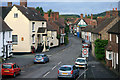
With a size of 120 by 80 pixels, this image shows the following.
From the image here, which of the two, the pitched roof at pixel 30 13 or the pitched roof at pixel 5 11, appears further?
the pitched roof at pixel 30 13

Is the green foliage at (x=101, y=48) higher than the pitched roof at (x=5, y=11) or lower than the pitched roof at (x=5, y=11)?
lower

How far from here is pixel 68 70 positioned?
25.2m

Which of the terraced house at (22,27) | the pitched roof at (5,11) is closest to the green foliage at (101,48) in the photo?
the terraced house at (22,27)

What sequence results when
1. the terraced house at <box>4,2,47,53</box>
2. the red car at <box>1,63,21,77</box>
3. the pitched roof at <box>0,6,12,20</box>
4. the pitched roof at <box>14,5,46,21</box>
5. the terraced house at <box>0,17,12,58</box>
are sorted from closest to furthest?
1. the red car at <box>1,63,21,77</box>
2. the terraced house at <box>0,17,12,58</box>
3. the terraced house at <box>4,2,47,53</box>
4. the pitched roof at <box>0,6,12,20</box>
5. the pitched roof at <box>14,5,46,21</box>

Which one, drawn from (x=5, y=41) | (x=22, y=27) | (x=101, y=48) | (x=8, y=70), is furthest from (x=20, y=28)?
(x=8, y=70)

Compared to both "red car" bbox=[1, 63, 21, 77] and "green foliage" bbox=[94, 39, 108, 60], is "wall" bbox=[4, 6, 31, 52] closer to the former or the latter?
"green foliage" bbox=[94, 39, 108, 60]

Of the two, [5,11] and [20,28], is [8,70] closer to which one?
[20,28]

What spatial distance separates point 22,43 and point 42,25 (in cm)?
792

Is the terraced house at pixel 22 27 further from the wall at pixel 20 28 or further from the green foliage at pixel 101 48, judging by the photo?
the green foliage at pixel 101 48

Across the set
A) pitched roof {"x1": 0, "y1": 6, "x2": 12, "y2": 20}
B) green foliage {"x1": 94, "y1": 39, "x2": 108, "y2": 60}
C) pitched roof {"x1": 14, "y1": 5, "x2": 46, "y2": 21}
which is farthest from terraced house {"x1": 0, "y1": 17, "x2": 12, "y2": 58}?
green foliage {"x1": 94, "y1": 39, "x2": 108, "y2": 60}

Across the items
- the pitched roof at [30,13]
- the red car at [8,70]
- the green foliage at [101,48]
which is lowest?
the red car at [8,70]

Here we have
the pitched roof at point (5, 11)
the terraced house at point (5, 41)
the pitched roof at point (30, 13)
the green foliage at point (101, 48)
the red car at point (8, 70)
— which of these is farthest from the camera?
the pitched roof at point (30, 13)

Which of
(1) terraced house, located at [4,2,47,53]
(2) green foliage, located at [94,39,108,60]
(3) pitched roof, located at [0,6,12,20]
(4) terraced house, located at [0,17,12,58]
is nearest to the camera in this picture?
(4) terraced house, located at [0,17,12,58]

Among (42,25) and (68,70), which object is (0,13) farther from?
(68,70)
